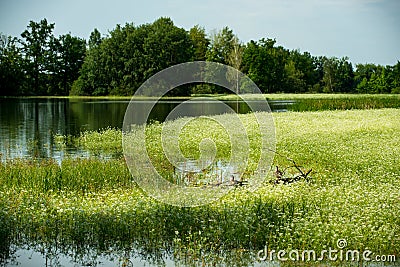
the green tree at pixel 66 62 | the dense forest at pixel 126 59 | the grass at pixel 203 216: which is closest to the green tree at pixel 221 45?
the dense forest at pixel 126 59

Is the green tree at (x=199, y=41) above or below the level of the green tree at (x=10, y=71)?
above

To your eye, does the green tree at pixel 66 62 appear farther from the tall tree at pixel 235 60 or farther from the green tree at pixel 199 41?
the tall tree at pixel 235 60

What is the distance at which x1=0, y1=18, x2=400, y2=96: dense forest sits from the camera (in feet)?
301

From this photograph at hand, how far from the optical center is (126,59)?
3693 inches

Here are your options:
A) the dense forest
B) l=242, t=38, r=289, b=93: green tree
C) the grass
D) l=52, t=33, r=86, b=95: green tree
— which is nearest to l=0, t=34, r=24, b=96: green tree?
the dense forest

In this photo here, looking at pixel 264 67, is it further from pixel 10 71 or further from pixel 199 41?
pixel 10 71

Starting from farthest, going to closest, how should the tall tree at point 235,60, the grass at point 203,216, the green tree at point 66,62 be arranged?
the green tree at point 66,62 < the tall tree at point 235,60 < the grass at point 203,216

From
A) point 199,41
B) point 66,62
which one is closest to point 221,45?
point 199,41

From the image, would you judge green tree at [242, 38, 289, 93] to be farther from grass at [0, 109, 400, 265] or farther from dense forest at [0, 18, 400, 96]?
grass at [0, 109, 400, 265]

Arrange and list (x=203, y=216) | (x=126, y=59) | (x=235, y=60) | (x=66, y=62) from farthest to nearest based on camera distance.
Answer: (x=66, y=62) → (x=126, y=59) → (x=235, y=60) → (x=203, y=216)

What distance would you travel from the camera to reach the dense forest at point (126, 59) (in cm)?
9162

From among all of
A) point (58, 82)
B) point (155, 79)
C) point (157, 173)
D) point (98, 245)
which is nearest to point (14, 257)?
point (98, 245)

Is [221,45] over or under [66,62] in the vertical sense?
over

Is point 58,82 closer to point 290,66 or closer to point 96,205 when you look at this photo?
point 290,66
